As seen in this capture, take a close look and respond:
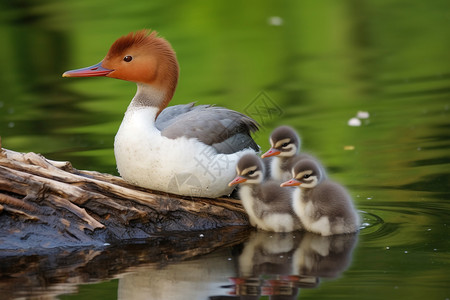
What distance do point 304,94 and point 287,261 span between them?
546 cm

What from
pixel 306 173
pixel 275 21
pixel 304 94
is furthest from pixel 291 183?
pixel 275 21

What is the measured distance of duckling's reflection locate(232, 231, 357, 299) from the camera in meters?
5.32

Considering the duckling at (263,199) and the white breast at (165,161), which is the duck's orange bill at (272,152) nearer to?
the duckling at (263,199)

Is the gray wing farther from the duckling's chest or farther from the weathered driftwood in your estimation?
the duckling's chest

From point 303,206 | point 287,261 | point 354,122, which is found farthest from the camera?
point 354,122

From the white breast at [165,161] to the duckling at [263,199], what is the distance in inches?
6.5

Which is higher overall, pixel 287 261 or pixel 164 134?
pixel 164 134

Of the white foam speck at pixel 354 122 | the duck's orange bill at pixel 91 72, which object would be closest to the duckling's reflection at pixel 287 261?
the duck's orange bill at pixel 91 72

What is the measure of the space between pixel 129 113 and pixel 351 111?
14.1ft

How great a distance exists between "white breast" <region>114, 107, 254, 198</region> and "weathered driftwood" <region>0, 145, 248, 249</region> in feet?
0.54

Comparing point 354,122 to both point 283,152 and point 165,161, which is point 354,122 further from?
point 165,161

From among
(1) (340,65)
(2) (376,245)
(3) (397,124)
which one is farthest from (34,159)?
(1) (340,65)

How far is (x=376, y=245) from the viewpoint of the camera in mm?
6082

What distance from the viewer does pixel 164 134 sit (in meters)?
6.45
